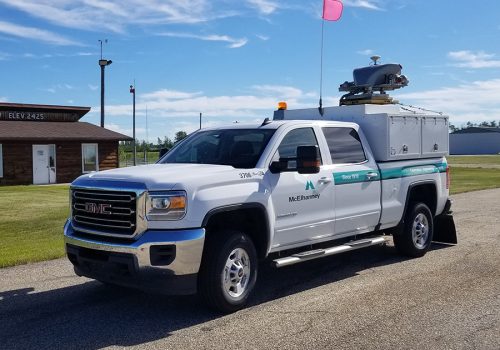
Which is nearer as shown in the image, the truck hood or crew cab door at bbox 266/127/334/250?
the truck hood

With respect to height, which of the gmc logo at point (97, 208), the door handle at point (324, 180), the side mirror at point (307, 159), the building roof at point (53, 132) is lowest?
the gmc logo at point (97, 208)

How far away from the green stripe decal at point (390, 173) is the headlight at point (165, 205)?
2.38m

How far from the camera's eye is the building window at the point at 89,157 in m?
32.5

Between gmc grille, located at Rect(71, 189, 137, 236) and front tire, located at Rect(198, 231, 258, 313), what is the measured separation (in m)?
0.81

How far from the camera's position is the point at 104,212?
5.45 m

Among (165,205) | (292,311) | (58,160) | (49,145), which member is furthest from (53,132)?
(292,311)

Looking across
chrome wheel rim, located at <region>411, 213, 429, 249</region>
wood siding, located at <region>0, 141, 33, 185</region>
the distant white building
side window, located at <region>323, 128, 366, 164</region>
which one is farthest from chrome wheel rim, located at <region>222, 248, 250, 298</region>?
the distant white building

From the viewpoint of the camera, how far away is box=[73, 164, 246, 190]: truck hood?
5246 mm

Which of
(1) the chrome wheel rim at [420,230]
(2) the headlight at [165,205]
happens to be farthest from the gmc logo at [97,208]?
(1) the chrome wheel rim at [420,230]

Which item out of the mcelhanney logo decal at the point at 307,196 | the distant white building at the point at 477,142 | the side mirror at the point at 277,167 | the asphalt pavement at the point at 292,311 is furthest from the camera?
the distant white building at the point at 477,142

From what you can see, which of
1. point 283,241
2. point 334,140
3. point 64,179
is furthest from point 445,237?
point 64,179

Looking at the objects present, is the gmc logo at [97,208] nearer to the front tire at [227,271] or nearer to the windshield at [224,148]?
the front tire at [227,271]

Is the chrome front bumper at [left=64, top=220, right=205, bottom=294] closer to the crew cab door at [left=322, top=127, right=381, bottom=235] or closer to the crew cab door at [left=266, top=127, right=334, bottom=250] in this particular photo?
the crew cab door at [left=266, top=127, right=334, bottom=250]

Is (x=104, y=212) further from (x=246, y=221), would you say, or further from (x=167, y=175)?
(x=246, y=221)
